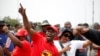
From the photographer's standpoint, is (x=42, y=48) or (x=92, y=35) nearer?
(x=92, y=35)

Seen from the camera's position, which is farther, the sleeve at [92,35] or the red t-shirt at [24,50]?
the red t-shirt at [24,50]

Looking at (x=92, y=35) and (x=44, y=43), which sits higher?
(x=92, y=35)

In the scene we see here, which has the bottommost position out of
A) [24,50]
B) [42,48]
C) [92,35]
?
[24,50]

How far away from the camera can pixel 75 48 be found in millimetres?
5770

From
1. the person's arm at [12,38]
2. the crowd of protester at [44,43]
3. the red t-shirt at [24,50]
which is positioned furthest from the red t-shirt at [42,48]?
the red t-shirt at [24,50]

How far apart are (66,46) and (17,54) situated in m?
0.98

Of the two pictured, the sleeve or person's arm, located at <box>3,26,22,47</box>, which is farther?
person's arm, located at <box>3,26,22,47</box>

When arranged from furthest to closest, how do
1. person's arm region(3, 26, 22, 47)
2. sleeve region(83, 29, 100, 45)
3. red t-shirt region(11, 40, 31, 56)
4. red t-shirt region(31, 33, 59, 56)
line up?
red t-shirt region(11, 40, 31, 56), person's arm region(3, 26, 22, 47), red t-shirt region(31, 33, 59, 56), sleeve region(83, 29, 100, 45)

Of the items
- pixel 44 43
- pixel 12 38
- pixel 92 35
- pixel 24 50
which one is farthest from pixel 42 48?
pixel 92 35

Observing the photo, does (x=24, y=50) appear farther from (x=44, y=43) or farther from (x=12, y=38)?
(x=44, y=43)

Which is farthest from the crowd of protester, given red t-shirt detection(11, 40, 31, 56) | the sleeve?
the sleeve

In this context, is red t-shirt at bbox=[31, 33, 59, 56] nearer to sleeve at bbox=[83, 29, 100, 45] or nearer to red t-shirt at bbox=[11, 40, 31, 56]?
red t-shirt at bbox=[11, 40, 31, 56]

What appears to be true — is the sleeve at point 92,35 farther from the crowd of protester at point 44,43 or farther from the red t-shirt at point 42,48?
the red t-shirt at point 42,48

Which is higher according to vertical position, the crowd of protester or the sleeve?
the sleeve
